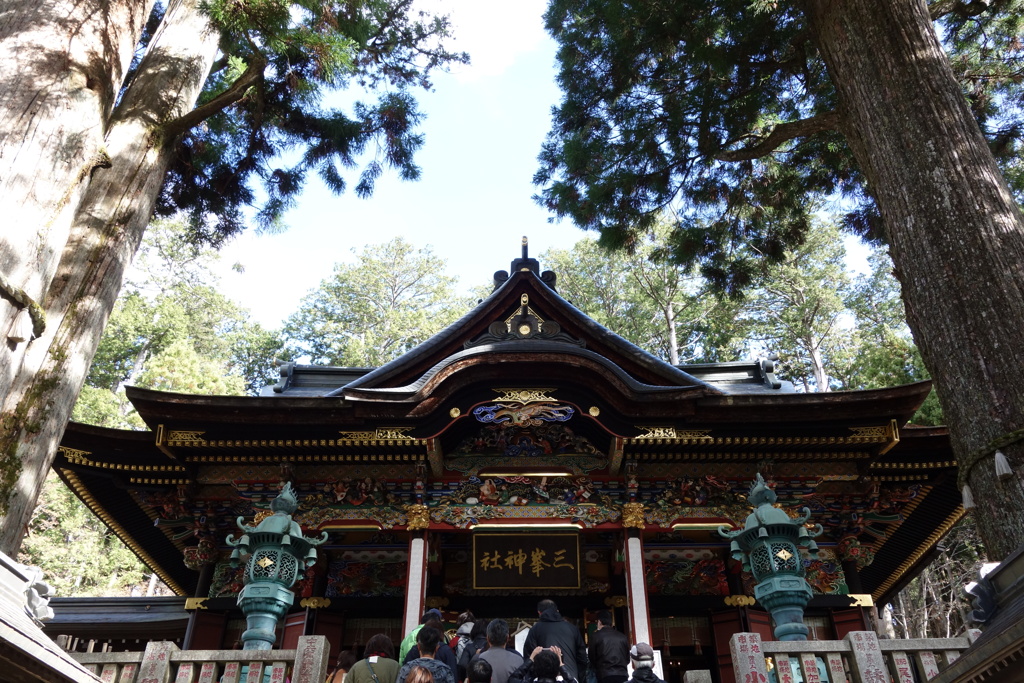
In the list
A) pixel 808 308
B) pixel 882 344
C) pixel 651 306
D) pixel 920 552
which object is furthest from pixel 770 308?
pixel 920 552

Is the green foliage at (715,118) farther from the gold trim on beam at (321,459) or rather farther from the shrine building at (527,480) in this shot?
the gold trim on beam at (321,459)

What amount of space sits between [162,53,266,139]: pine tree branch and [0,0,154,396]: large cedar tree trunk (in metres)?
0.89

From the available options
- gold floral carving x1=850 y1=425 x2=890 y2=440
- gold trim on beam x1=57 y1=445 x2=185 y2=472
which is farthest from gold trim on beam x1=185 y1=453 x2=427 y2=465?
gold floral carving x1=850 y1=425 x2=890 y2=440

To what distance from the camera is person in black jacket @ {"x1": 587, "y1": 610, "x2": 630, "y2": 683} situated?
5605mm

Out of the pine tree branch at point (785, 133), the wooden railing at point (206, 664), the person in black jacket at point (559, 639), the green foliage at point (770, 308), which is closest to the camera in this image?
A: the person in black jacket at point (559, 639)

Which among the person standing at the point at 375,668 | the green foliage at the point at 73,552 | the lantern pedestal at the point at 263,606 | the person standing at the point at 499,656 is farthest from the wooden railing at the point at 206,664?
the green foliage at the point at 73,552

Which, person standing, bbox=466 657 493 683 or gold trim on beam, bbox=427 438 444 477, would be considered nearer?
person standing, bbox=466 657 493 683

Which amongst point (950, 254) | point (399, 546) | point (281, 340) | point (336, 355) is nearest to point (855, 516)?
point (950, 254)

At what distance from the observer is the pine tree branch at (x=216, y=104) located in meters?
7.10

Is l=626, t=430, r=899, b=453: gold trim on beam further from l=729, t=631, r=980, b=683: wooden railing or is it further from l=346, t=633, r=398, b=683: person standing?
l=346, t=633, r=398, b=683: person standing

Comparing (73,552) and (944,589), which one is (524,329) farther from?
(73,552)

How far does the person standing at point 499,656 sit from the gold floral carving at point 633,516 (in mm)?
3749

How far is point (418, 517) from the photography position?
27.8ft

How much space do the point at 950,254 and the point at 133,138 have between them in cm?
681
